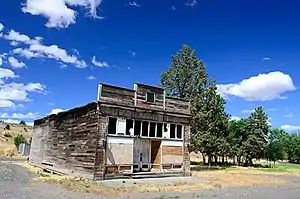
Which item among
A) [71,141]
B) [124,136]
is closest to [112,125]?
[124,136]

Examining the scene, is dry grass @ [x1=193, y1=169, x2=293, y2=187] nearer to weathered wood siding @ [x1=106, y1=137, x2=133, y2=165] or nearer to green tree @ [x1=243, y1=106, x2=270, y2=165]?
weathered wood siding @ [x1=106, y1=137, x2=133, y2=165]

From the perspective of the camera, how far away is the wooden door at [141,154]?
20688mm

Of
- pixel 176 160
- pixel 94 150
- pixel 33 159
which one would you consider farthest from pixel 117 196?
pixel 33 159

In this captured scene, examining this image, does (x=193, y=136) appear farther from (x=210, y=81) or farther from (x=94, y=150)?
(x=94, y=150)

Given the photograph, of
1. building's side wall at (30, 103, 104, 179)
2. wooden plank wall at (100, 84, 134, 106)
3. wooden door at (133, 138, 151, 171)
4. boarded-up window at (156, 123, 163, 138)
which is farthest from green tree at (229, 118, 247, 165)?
wooden plank wall at (100, 84, 134, 106)

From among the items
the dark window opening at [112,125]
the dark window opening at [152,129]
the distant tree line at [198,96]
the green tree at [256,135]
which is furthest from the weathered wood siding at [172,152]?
the green tree at [256,135]

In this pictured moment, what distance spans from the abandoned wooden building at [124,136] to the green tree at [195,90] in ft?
27.8

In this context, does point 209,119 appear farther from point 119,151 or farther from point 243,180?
point 119,151

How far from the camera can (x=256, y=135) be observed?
49688mm

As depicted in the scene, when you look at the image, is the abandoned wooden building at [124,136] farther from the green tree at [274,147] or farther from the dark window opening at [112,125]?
the green tree at [274,147]

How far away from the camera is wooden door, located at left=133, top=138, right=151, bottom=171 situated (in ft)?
67.9

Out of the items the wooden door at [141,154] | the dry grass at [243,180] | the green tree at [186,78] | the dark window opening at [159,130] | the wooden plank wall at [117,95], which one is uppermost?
the green tree at [186,78]

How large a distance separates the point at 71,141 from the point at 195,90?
1501cm

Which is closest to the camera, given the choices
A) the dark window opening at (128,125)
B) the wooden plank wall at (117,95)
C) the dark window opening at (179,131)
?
the wooden plank wall at (117,95)
